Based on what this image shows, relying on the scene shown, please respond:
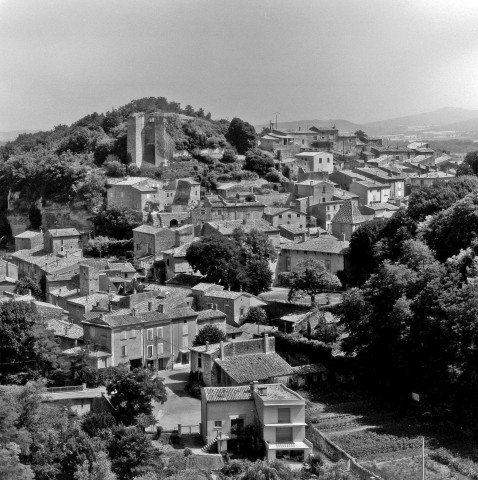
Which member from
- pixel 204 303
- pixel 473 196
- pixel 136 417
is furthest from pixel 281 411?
pixel 473 196

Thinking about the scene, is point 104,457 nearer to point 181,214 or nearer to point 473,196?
point 473,196

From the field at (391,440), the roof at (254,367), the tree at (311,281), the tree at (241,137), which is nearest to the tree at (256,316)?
the tree at (311,281)

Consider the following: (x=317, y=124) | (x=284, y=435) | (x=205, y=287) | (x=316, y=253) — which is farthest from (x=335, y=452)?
(x=317, y=124)

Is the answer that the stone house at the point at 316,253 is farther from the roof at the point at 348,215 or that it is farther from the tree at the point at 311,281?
the roof at the point at 348,215

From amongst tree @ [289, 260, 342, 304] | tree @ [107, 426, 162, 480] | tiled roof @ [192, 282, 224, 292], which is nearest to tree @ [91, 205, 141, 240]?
tiled roof @ [192, 282, 224, 292]

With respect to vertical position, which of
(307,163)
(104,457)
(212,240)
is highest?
(307,163)
